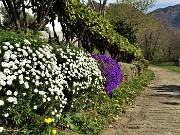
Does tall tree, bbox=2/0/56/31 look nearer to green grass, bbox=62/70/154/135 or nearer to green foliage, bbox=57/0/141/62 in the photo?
green foliage, bbox=57/0/141/62

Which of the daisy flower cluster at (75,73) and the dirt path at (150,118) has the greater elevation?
the daisy flower cluster at (75,73)

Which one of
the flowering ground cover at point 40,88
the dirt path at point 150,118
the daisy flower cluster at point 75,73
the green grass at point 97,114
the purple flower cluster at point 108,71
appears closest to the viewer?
the flowering ground cover at point 40,88

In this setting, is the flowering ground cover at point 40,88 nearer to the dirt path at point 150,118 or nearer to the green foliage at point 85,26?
the dirt path at point 150,118

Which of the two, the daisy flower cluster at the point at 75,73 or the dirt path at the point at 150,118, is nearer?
the daisy flower cluster at the point at 75,73

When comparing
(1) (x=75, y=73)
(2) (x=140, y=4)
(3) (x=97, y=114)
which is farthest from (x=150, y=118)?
(2) (x=140, y=4)

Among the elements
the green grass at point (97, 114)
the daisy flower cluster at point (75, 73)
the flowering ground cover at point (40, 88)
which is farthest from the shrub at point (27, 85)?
the green grass at point (97, 114)

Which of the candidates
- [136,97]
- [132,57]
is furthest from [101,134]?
[132,57]

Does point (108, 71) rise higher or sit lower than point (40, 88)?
lower

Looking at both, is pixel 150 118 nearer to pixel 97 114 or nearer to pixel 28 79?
pixel 97 114

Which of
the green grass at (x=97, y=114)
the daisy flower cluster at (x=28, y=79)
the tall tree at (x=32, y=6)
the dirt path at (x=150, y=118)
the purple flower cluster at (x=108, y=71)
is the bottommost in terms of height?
the dirt path at (x=150, y=118)

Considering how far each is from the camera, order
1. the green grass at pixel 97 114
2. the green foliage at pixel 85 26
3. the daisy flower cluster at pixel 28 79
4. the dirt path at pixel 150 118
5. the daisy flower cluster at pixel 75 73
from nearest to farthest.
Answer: the daisy flower cluster at pixel 28 79, the daisy flower cluster at pixel 75 73, the green grass at pixel 97 114, the dirt path at pixel 150 118, the green foliage at pixel 85 26

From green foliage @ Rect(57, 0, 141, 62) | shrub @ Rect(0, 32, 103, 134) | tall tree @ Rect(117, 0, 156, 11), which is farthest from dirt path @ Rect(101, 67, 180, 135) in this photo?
tall tree @ Rect(117, 0, 156, 11)

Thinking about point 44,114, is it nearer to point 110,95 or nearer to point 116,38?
point 110,95

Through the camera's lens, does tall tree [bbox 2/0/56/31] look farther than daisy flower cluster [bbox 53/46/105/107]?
Yes
